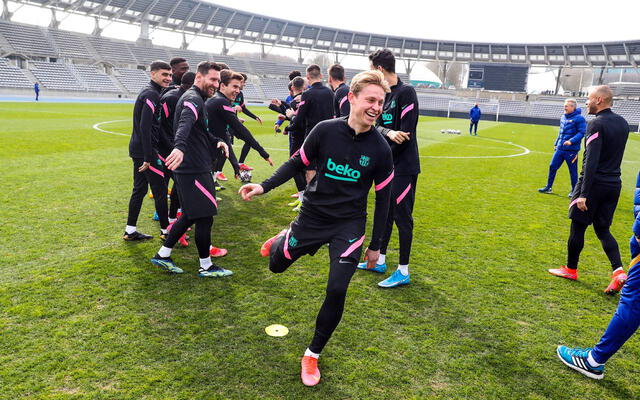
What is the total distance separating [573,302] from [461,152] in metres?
14.1

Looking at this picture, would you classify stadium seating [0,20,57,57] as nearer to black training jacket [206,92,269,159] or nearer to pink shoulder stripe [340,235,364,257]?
black training jacket [206,92,269,159]

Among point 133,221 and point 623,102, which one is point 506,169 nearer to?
point 133,221

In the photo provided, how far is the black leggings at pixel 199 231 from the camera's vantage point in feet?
15.6

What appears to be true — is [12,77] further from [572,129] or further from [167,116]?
[572,129]

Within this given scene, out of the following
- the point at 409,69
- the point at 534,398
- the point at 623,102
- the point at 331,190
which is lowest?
the point at 534,398

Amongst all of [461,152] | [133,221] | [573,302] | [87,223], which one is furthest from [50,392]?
[461,152]

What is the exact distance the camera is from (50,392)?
113 inches

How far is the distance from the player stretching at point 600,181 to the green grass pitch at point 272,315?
13.0 inches

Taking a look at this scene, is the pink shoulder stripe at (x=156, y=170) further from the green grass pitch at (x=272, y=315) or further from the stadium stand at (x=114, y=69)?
the stadium stand at (x=114, y=69)

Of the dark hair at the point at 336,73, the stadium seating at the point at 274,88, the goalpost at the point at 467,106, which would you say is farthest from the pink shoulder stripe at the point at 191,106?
the stadium seating at the point at 274,88

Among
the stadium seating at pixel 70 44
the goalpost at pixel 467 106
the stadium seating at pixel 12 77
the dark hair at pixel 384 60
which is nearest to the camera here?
the dark hair at pixel 384 60

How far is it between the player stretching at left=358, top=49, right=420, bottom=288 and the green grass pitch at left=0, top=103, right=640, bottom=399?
20.3 inches

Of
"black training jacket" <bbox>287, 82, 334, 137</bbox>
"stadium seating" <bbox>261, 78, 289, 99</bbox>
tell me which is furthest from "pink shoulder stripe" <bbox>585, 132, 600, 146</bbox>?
"stadium seating" <bbox>261, 78, 289, 99</bbox>

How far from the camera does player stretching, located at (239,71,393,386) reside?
10.4 ft
